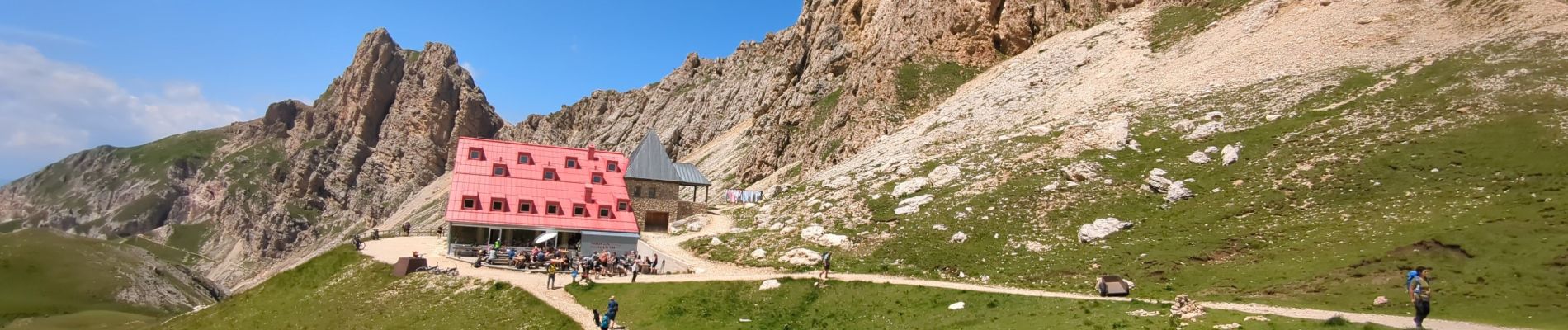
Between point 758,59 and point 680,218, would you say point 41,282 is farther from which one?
point 758,59

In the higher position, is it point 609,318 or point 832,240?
point 832,240

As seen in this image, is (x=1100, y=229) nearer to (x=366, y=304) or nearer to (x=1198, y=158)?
(x=1198, y=158)

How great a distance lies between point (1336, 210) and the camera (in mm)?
34438

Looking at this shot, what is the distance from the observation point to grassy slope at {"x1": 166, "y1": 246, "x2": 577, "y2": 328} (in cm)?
3422

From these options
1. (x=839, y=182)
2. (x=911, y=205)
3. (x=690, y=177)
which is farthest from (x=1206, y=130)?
(x=690, y=177)

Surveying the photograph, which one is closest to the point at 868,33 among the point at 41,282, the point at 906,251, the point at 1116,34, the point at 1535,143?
the point at 1116,34

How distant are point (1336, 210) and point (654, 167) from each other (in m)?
46.2

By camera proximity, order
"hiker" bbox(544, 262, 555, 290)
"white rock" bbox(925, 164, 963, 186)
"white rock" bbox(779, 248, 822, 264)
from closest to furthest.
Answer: "hiker" bbox(544, 262, 555, 290), "white rock" bbox(779, 248, 822, 264), "white rock" bbox(925, 164, 963, 186)

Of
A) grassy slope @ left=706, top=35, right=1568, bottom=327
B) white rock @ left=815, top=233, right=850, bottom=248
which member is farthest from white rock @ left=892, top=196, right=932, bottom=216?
white rock @ left=815, top=233, right=850, bottom=248

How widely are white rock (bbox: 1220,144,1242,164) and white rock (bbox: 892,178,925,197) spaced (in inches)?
693

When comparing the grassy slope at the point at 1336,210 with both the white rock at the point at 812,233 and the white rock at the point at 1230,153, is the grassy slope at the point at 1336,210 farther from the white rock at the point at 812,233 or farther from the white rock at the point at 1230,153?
the white rock at the point at 812,233

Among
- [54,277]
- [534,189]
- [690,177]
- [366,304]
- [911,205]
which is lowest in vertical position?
[366,304]

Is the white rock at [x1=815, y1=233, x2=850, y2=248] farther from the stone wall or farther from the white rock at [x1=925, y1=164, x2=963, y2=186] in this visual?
the stone wall

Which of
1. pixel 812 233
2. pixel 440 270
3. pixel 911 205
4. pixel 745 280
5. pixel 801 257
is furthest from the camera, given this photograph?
pixel 911 205
